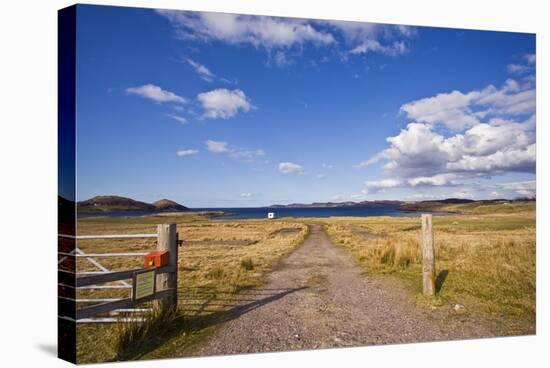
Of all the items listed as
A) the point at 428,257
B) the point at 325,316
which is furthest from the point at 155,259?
the point at 428,257

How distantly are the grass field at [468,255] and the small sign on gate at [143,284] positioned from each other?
2674mm

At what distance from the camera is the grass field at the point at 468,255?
6598mm

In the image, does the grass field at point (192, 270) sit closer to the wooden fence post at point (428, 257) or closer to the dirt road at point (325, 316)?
the dirt road at point (325, 316)

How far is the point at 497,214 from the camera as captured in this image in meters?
6.90

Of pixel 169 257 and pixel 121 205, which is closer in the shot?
pixel 121 205

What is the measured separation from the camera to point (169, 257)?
5.40 meters

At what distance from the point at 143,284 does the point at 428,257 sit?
4.01 meters

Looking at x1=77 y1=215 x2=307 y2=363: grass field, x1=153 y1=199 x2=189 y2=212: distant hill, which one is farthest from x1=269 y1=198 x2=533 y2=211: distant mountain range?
x1=153 y1=199 x2=189 y2=212: distant hill

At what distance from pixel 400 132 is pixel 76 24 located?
171 inches

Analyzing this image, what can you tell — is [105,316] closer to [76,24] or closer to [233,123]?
[233,123]

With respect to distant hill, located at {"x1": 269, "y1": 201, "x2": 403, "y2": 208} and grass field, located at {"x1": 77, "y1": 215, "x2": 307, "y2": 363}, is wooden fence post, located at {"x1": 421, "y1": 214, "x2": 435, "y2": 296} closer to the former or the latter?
distant hill, located at {"x1": 269, "y1": 201, "x2": 403, "y2": 208}

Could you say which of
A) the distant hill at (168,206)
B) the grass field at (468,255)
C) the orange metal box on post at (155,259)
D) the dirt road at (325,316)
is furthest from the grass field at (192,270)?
the grass field at (468,255)

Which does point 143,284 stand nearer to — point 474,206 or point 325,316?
point 325,316

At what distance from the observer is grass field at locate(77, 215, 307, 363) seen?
4965 millimetres
